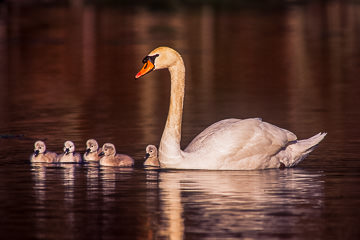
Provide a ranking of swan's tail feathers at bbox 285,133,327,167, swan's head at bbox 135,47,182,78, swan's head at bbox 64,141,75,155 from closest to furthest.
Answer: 1. swan's tail feathers at bbox 285,133,327,167
2. swan's head at bbox 135,47,182,78
3. swan's head at bbox 64,141,75,155

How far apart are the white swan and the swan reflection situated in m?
0.17

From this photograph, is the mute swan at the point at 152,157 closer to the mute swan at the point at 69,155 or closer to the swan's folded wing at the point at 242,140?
the swan's folded wing at the point at 242,140

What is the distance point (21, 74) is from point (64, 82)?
3.42m

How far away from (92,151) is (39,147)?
78 cm

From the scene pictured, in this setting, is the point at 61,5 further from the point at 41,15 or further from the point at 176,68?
the point at 176,68

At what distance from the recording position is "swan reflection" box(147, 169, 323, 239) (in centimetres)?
1194

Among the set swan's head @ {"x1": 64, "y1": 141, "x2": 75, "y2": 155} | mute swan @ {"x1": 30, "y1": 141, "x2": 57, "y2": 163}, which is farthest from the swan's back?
mute swan @ {"x1": 30, "y1": 141, "x2": 57, "y2": 163}

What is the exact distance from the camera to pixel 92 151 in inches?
658

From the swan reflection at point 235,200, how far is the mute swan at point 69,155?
4.66ft

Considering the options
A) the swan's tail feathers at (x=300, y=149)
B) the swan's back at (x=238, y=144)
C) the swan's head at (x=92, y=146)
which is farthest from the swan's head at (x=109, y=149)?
the swan's tail feathers at (x=300, y=149)

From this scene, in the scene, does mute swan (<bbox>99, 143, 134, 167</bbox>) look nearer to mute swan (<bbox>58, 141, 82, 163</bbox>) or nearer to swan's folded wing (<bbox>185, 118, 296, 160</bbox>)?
mute swan (<bbox>58, 141, 82, 163</bbox>)

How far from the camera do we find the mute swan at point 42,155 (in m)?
16.5

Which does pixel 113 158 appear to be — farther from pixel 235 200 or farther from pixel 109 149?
pixel 235 200

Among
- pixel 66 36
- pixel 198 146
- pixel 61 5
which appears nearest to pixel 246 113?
pixel 198 146
